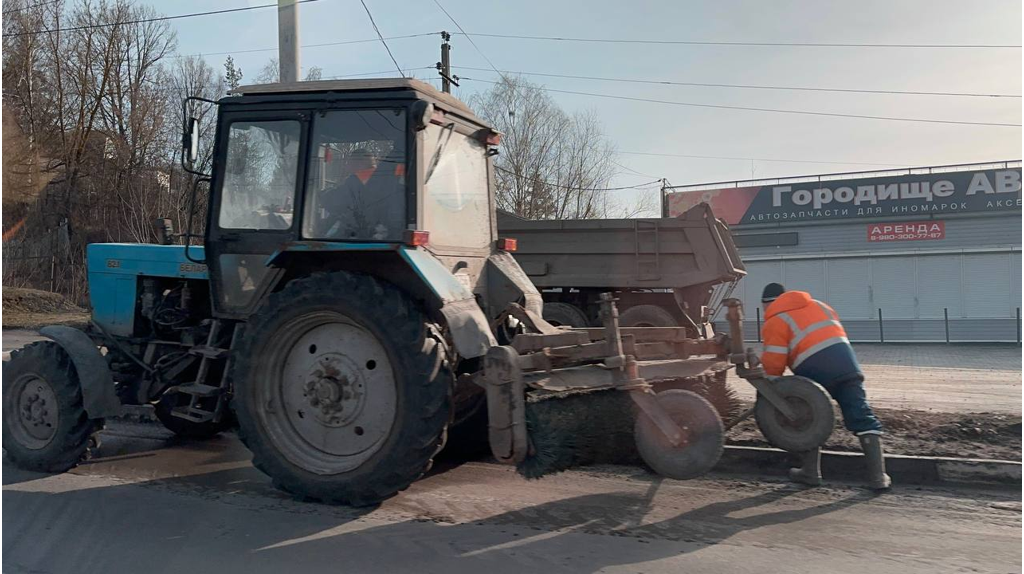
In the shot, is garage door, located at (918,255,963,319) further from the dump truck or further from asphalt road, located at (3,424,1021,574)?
asphalt road, located at (3,424,1021,574)

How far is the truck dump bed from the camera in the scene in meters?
11.5

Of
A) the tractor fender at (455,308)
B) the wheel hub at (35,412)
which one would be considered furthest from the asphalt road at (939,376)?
the wheel hub at (35,412)

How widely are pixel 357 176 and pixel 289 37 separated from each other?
7.39 m

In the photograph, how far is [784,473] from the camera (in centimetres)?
588

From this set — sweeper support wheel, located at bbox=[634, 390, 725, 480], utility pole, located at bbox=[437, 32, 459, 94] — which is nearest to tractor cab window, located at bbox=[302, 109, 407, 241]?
sweeper support wheel, located at bbox=[634, 390, 725, 480]

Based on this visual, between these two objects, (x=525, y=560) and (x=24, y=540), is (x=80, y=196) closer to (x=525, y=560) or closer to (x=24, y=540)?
(x=24, y=540)

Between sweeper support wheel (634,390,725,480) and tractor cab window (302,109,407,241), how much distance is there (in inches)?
81.5

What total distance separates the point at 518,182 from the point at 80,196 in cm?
1676

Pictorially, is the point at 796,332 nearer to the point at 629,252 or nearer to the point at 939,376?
the point at 629,252

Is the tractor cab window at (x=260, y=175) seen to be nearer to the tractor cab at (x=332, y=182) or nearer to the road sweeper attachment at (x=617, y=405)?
the tractor cab at (x=332, y=182)

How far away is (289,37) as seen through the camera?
11664 millimetres

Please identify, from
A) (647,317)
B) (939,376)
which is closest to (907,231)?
(939,376)

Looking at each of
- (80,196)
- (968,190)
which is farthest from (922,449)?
(80,196)

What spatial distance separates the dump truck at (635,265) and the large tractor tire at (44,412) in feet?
22.9
